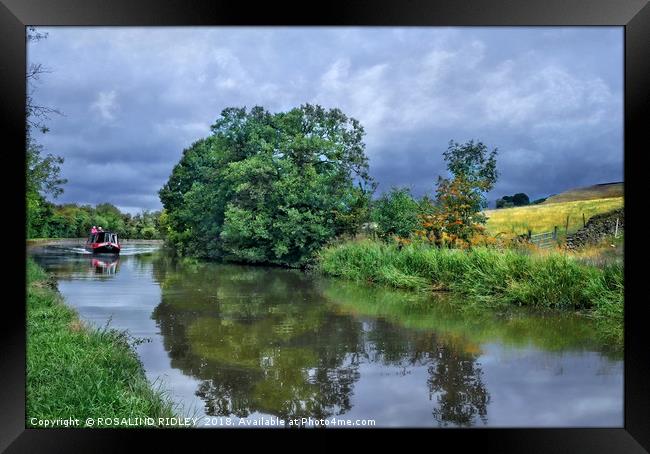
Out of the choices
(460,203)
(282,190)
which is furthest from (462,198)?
(282,190)

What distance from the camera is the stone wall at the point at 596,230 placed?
287 inches

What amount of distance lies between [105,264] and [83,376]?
604cm

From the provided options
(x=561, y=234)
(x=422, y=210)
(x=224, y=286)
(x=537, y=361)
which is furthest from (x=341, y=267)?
(x=537, y=361)

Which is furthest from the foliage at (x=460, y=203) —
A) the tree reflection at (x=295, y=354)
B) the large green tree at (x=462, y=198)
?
the tree reflection at (x=295, y=354)

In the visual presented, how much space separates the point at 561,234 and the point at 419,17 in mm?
6486

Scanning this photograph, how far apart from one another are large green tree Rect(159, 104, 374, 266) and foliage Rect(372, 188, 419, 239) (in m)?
0.33

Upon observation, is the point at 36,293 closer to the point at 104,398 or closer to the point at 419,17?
the point at 104,398

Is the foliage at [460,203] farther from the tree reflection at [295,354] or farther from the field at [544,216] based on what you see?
the tree reflection at [295,354]

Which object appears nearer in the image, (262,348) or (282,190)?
(262,348)

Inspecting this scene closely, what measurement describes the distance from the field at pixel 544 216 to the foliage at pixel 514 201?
0.44 ft

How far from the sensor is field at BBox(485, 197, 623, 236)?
732 centimetres

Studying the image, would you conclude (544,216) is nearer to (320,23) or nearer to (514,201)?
(514,201)

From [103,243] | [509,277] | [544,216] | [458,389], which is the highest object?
[544,216]

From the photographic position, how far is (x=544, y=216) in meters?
8.20
